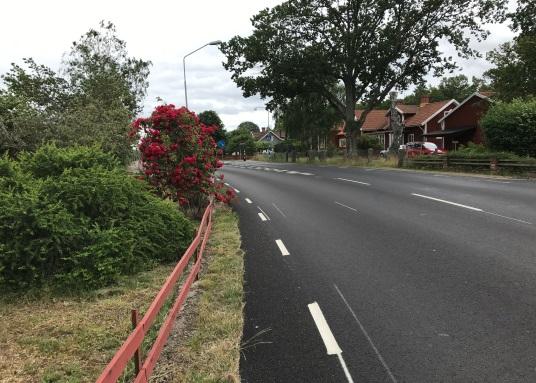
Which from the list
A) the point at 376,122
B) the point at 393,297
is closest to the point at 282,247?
the point at 393,297

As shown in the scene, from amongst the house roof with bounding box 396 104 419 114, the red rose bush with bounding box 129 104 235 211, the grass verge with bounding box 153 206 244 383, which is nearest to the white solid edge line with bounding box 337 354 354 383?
the grass verge with bounding box 153 206 244 383

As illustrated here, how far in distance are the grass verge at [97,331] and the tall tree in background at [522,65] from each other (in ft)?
129

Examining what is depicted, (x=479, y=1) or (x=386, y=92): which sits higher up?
(x=479, y=1)

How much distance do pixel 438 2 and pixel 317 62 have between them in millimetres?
10058

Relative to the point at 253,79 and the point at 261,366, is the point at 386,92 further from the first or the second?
the point at 261,366

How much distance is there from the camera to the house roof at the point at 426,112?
59.7 meters

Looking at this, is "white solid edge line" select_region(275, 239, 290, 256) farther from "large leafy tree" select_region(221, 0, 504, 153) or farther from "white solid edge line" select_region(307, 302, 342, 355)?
"large leafy tree" select_region(221, 0, 504, 153)

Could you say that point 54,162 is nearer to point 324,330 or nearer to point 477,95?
point 324,330

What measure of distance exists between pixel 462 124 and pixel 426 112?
A: 8.35 m

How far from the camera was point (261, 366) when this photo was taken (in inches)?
169

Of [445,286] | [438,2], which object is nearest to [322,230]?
[445,286]

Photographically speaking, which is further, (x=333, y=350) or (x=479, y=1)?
(x=479, y=1)

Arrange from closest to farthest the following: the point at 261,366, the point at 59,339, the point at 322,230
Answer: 1. the point at 261,366
2. the point at 59,339
3. the point at 322,230

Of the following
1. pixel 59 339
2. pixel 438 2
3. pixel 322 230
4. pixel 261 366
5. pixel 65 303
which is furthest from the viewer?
pixel 438 2
